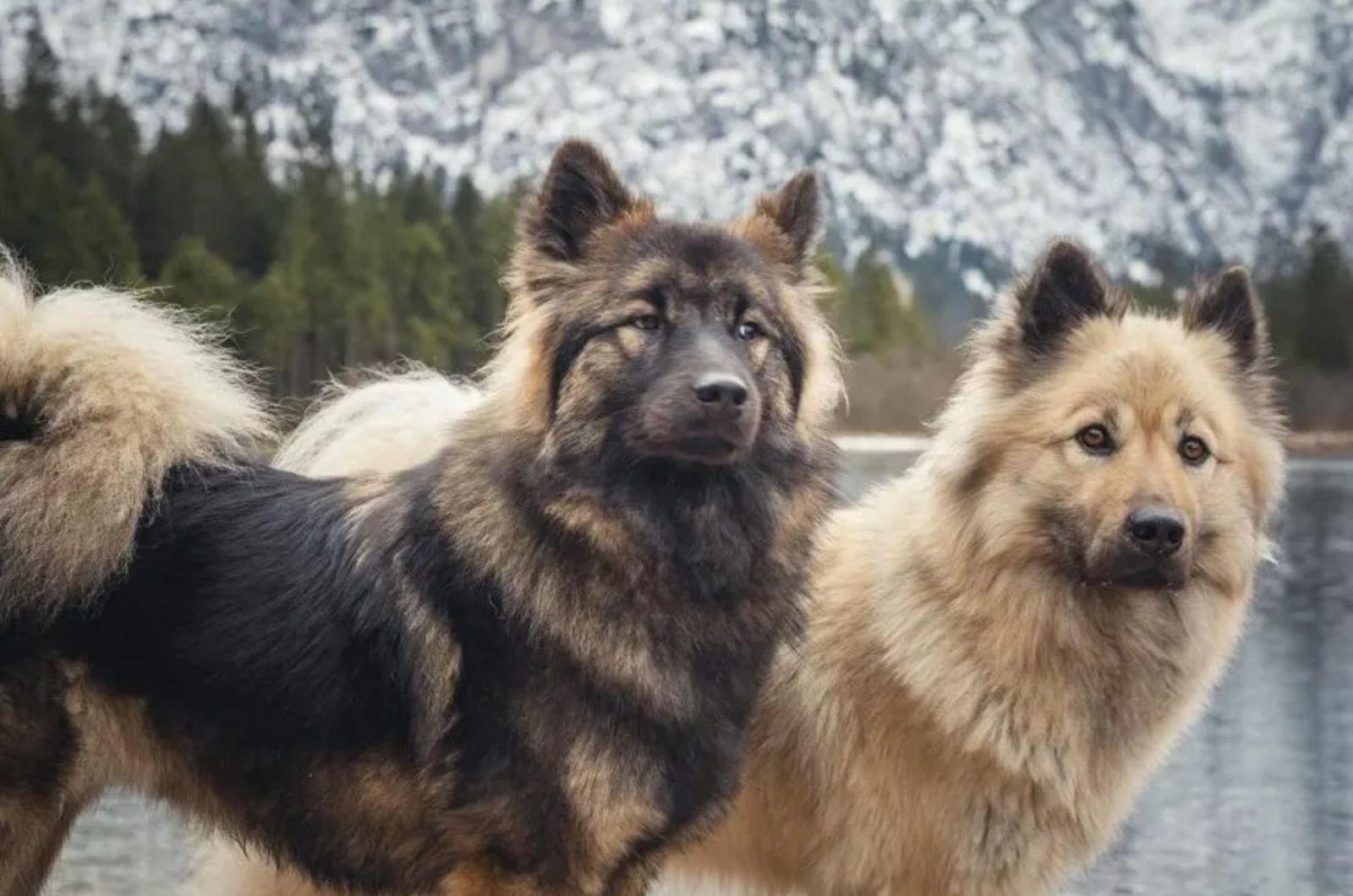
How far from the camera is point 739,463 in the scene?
196 inches

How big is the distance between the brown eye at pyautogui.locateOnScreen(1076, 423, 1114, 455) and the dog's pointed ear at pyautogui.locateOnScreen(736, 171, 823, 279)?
98cm

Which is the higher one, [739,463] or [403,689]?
[739,463]

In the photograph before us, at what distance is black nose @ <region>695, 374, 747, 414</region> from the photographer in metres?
4.70

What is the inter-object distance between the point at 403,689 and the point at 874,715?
168 cm

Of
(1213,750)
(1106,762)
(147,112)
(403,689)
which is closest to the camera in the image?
(403,689)

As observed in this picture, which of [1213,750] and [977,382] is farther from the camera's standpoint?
[1213,750]

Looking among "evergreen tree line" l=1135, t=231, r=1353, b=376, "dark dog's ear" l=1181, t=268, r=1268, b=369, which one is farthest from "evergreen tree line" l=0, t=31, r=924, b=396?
"dark dog's ear" l=1181, t=268, r=1268, b=369

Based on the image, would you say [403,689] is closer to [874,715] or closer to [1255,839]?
[874,715]

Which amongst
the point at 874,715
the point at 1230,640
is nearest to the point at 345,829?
the point at 874,715

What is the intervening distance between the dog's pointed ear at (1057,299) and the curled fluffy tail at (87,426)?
2.37 m

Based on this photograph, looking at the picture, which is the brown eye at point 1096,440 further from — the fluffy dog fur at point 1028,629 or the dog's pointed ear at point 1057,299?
the dog's pointed ear at point 1057,299

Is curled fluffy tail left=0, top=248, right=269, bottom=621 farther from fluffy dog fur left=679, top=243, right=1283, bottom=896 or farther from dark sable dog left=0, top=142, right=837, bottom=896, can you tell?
fluffy dog fur left=679, top=243, right=1283, bottom=896

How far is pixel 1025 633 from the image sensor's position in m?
5.80

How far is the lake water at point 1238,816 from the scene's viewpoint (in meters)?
7.88
